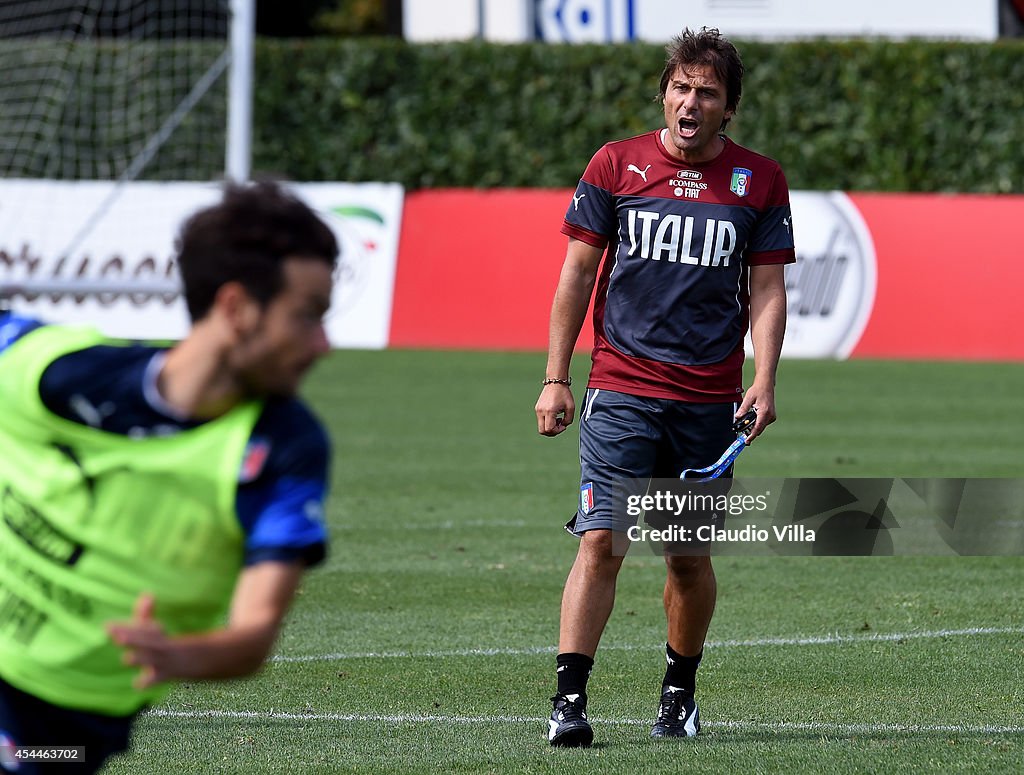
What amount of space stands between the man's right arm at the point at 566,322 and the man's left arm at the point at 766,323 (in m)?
0.56

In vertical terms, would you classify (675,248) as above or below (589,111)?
below

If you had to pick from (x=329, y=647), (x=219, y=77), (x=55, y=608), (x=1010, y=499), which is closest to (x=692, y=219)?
(x=329, y=647)

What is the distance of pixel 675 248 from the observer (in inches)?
226

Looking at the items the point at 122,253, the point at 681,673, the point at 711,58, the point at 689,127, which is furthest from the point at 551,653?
the point at 122,253

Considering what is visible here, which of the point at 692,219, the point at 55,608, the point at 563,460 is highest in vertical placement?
the point at 692,219

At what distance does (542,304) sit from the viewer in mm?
21219

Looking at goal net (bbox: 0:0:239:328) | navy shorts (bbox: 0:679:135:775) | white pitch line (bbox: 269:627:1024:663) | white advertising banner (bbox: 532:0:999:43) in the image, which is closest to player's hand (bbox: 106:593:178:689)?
navy shorts (bbox: 0:679:135:775)

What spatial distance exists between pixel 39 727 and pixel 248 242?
3.04ft

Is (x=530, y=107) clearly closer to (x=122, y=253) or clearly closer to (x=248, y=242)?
(x=122, y=253)

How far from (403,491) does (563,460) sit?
6.31 feet

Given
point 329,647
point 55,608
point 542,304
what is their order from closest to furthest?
point 55,608
point 329,647
point 542,304

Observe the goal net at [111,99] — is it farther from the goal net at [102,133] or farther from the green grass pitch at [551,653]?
the green grass pitch at [551,653]

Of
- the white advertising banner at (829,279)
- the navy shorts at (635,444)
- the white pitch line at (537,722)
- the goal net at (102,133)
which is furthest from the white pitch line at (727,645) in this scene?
the goal net at (102,133)

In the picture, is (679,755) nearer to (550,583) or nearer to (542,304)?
(550,583)
